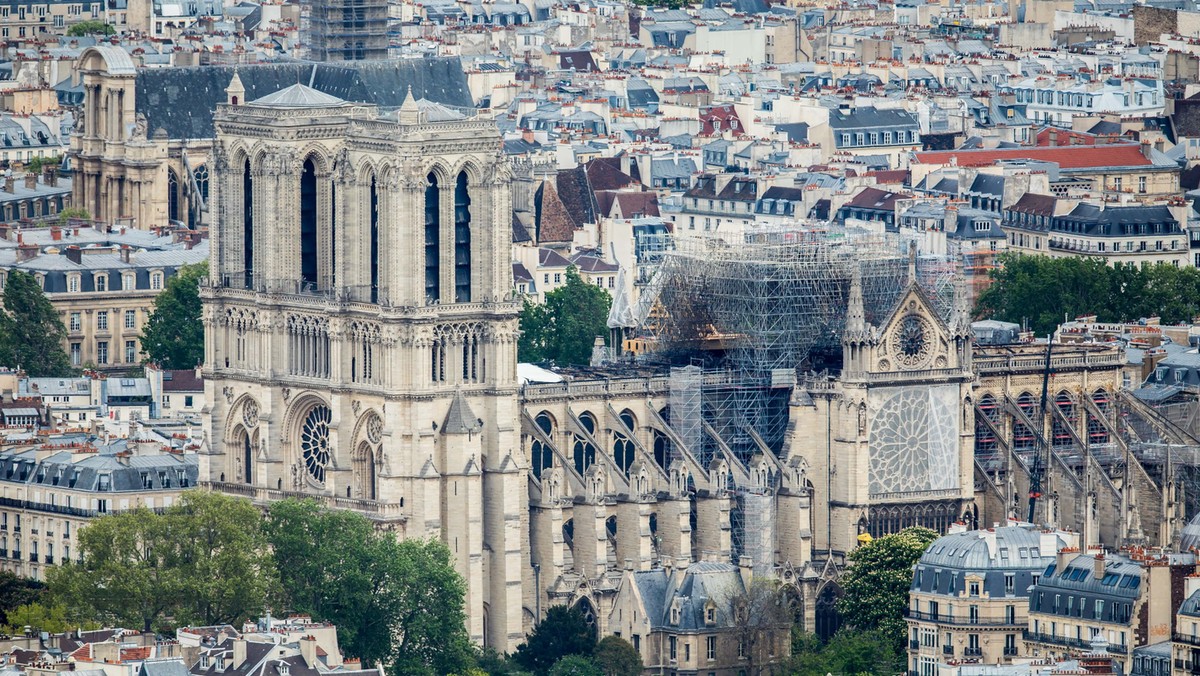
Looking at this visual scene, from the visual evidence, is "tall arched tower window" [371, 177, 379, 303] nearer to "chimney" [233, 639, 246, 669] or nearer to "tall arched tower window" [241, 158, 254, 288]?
"tall arched tower window" [241, 158, 254, 288]

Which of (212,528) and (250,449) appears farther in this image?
(250,449)

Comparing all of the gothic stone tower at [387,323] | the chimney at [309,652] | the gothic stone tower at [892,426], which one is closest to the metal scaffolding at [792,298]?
the gothic stone tower at [892,426]

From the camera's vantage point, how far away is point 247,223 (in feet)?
637

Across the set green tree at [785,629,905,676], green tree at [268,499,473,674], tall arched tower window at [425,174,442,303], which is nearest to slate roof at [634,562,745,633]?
green tree at [785,629,905,676]

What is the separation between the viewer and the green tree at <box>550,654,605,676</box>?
18150 centimetres

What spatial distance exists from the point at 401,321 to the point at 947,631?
22.4 metres

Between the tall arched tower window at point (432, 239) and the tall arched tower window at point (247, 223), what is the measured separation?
25.6 feet

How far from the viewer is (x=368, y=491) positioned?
190 metres

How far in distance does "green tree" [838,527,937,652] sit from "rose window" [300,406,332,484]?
17.3m

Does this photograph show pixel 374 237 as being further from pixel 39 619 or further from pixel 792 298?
pixel 39 619

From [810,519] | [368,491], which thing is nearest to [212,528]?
[368,491]

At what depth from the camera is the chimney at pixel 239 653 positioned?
163 metres

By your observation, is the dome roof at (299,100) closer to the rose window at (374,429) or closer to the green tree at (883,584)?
the rose window at (374,429)

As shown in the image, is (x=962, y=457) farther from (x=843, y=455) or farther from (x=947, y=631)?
(x=947, y=631)
